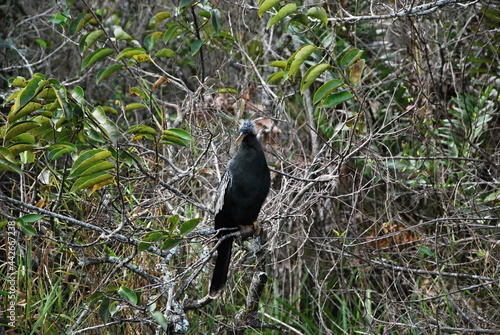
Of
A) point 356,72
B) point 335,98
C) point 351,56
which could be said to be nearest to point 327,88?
point 335,98

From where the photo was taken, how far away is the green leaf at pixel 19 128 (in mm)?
2697

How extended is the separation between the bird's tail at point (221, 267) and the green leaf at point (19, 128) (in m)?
1.50

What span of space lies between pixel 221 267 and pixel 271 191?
3.76 feet

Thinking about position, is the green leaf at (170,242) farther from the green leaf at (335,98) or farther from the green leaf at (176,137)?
the green leaf at (335,98)

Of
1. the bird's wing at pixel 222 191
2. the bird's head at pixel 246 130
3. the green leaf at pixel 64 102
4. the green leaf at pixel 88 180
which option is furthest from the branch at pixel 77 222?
the bird's head at pixel 246 130

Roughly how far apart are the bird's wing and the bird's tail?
8.6 inches

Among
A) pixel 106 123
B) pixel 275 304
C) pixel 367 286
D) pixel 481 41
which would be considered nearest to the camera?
pixel 106 123

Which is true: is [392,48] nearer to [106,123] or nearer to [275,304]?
[275,304]

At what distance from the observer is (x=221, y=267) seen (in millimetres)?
3768

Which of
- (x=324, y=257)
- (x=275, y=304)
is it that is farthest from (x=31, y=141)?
(x=324, y=257)

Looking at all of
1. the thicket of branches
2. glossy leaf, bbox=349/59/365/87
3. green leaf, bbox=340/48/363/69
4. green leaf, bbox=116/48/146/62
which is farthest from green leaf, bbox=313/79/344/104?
green leaf, bbox=116/48/146/62

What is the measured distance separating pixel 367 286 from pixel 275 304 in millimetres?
826

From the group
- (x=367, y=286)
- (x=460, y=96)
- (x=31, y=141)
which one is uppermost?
(x=31, y=141)

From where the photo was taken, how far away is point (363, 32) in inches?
217
